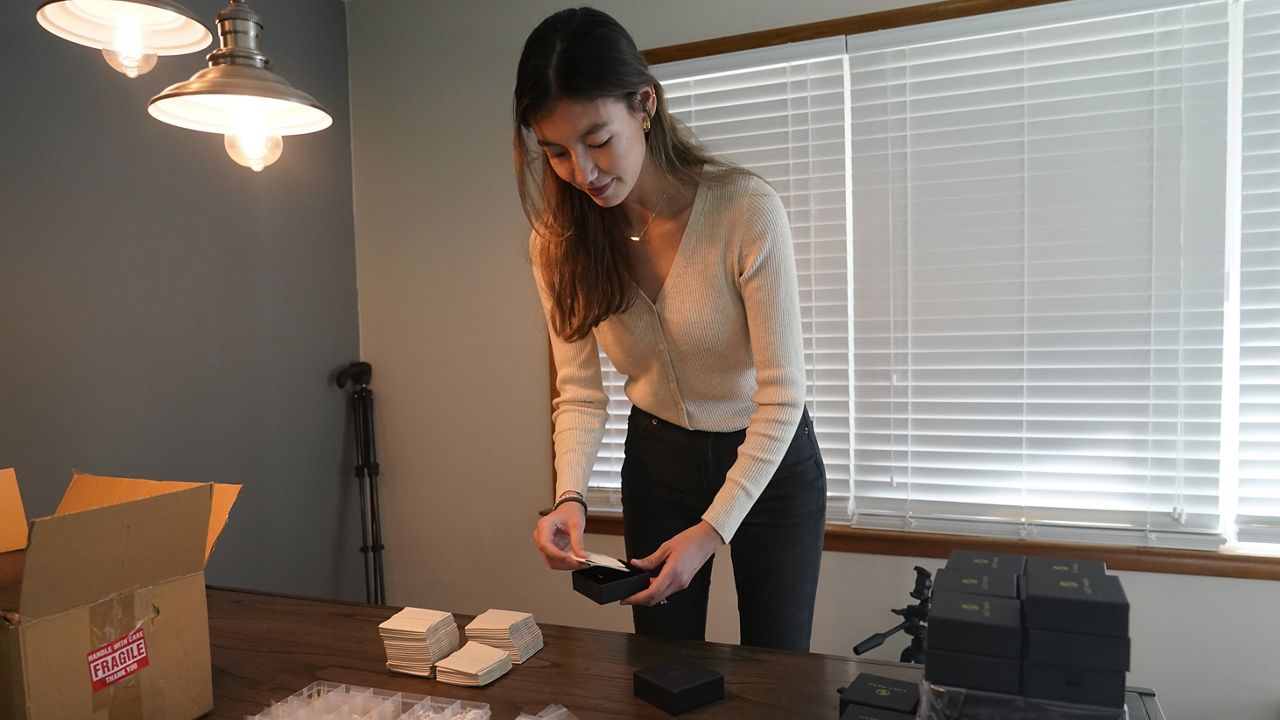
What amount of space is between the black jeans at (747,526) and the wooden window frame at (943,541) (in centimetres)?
104

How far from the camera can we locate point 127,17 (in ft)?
4.21

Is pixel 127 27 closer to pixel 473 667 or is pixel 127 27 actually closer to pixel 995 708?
pixel 473 667

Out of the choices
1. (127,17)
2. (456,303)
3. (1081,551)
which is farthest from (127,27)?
(1081,551)

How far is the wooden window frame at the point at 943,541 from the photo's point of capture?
2264 mm

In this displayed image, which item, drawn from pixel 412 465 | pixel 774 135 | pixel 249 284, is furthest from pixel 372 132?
pixel 774 135

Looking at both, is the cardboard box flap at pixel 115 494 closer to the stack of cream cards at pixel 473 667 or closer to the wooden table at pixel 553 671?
the wooden table at pixel 553 671

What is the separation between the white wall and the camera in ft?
10.0

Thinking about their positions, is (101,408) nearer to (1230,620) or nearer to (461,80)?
(461,80)

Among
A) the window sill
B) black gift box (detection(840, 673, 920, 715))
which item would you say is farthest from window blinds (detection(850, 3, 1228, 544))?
black gift box (detection(840, 673, 920, 715))

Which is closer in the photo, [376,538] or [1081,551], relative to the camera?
[1081,551]

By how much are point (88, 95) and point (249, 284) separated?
2.44ft

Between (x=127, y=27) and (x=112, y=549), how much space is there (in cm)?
81

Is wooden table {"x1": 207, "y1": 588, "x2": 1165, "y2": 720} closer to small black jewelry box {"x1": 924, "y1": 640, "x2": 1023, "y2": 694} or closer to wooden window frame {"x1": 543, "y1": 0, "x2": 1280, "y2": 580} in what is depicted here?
small black jewelry box {"x1": 924, "y1": 640, "x2": 1023, "y2": 694}

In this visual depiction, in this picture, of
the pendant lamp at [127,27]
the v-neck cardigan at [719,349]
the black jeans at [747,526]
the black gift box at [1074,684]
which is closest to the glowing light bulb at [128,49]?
the pendant lamp at [127,27]
